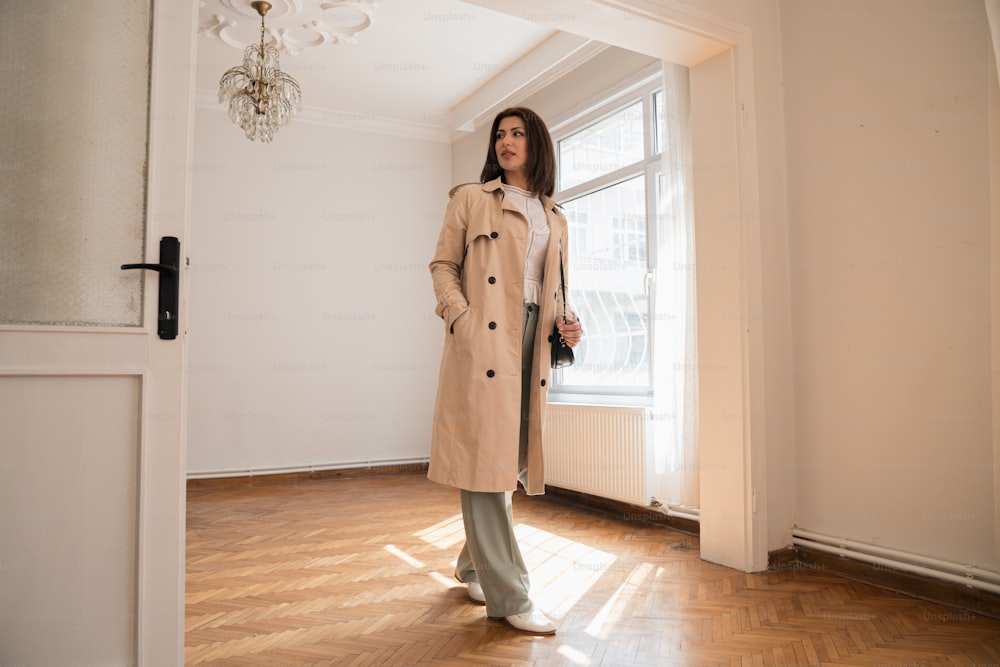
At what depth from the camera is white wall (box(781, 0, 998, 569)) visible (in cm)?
237

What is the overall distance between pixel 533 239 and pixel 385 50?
2.97 metres

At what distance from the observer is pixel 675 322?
3477 millimetres

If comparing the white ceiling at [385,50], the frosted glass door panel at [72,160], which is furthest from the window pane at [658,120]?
the frosted glass door panel at [72,160]

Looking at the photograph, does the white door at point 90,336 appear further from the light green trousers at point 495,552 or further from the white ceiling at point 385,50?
the white ceiling at point 385,50

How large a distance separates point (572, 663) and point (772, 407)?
1.51 m

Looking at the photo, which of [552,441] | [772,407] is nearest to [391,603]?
[772,407]

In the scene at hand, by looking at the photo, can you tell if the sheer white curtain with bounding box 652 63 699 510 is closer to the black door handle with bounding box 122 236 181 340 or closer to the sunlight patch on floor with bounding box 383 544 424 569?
the sunlight patch on floor with bounding box 383 544 424 569

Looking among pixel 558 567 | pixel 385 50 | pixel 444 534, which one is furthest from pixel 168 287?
pixel 385 50

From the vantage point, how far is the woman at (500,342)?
217 cm

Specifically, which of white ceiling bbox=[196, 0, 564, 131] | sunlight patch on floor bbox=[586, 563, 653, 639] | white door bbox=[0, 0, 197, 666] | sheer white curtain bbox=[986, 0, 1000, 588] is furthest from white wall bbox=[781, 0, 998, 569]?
white door bbox=[0, 0, 197, 666]

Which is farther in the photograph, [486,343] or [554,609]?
[554,609]

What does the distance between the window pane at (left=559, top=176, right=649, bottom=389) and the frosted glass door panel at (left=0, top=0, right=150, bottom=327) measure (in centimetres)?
271

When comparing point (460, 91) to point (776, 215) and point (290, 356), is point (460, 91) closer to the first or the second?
point (290, 356)

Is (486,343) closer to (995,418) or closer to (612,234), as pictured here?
(995,418)
